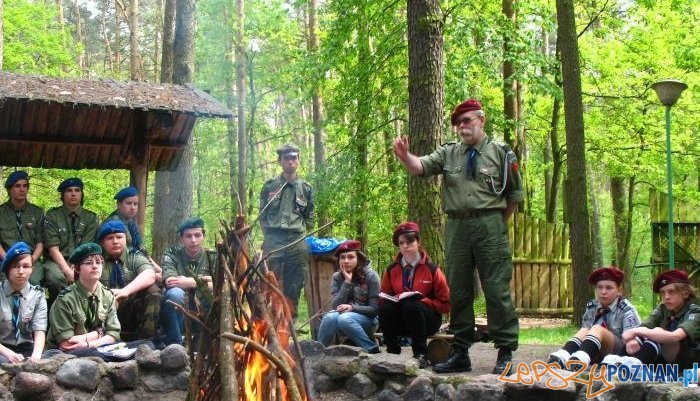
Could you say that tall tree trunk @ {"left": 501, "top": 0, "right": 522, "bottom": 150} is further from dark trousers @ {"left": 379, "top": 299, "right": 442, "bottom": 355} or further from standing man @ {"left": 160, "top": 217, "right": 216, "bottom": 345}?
standing man @ {"left": 160, "top": 217, "right": 216, "bottom": 345}

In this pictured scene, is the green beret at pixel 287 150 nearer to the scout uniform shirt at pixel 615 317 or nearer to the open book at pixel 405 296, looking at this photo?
the open book at pixel 405 296

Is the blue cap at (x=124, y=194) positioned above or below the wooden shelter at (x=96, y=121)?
below

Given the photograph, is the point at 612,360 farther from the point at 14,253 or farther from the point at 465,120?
the point at 14,253

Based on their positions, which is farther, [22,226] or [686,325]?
[22,226]

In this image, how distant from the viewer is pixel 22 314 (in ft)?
19.2

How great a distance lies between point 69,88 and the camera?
7473mm

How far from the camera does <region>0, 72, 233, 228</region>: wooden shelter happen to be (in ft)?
24.2

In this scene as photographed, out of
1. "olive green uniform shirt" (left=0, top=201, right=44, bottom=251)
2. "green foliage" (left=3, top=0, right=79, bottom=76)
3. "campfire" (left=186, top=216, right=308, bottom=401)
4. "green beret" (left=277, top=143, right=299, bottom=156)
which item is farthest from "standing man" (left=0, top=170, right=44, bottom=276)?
"green foliage" (left=3, top=0, right=79, bottom=76)

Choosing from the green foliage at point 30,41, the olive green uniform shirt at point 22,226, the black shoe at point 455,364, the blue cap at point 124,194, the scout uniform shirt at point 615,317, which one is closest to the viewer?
the scout uniform shirt at point 615,317

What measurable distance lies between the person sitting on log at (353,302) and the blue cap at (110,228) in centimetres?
202

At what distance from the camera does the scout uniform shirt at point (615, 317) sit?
5.61 meters

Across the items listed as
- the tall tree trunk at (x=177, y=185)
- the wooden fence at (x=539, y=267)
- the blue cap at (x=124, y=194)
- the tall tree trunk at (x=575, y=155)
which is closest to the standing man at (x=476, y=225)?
the blue cap at (x=124, y=194)

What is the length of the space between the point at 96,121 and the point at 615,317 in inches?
224

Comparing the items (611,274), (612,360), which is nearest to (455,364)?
(612,360)
